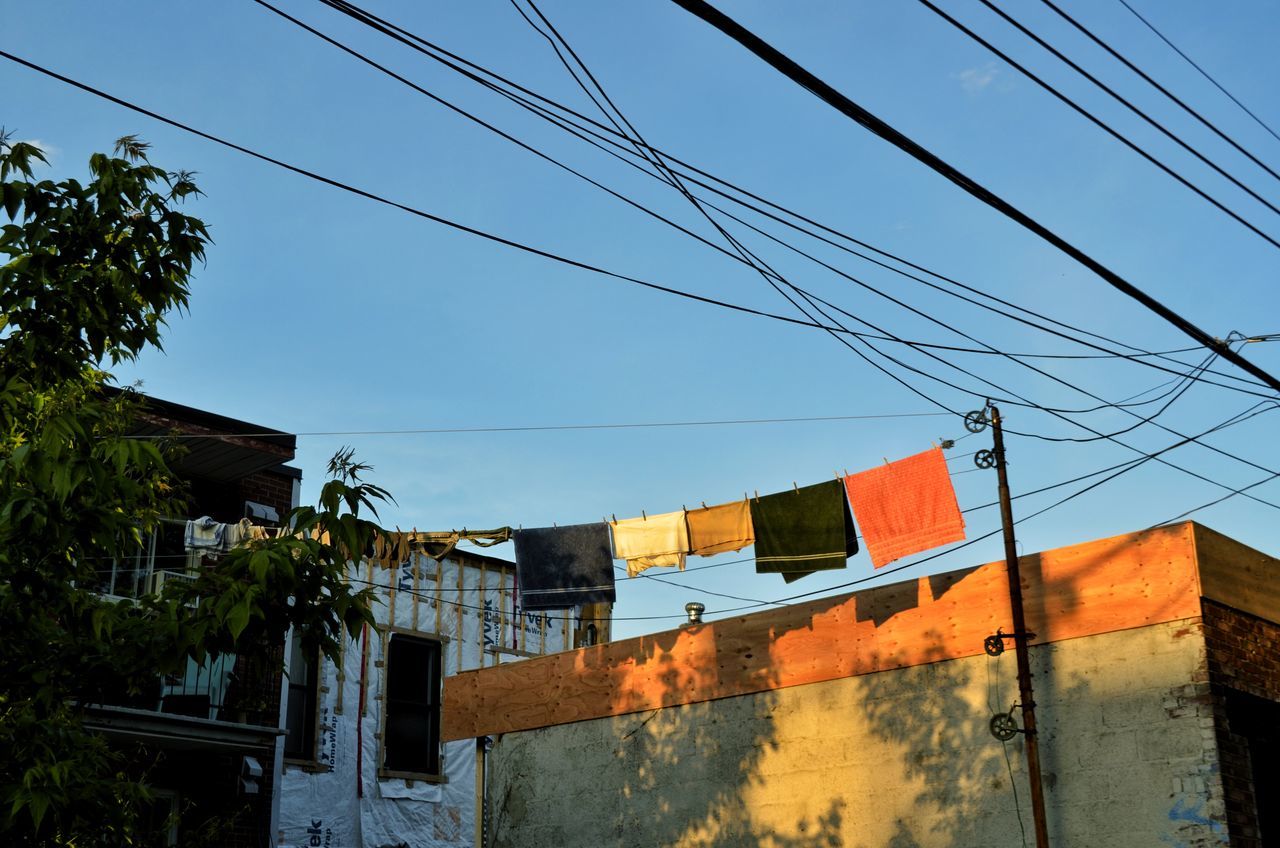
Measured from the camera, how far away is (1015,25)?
8.94 m

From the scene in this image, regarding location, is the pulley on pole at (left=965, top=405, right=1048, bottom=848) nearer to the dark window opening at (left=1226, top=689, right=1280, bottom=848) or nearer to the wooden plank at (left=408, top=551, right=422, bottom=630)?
the dark window opening at (left=1226, top=689, right=1280, bottom=848)

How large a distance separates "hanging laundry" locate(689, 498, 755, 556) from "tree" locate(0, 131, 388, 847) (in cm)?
867

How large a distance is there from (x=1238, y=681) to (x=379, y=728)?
15250 millimetres

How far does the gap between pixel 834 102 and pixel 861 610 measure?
7092 millimetres

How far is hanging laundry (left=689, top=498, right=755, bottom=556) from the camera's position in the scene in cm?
1608

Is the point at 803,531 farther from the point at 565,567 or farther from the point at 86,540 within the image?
the point at 86,540

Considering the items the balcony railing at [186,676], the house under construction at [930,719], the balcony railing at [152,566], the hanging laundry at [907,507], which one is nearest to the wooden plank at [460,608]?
the balcony railing at [186,676]

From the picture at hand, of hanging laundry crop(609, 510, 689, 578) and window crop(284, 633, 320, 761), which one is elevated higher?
hanging laundry crop(609, 510, 689, 578)

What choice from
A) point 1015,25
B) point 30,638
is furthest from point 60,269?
point 1015,25

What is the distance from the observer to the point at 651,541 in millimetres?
16750

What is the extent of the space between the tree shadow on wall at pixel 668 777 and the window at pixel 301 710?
244 inches

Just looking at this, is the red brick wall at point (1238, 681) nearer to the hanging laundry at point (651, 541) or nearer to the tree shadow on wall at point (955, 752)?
the tree shadow on wall at point (955, 752)

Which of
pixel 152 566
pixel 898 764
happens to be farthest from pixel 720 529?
pixel 152 566

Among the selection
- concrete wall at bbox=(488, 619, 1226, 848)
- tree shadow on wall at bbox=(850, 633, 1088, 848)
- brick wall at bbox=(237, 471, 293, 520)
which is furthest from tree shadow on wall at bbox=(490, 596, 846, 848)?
brick wall at bbox=(237, 471, 293, 520)
